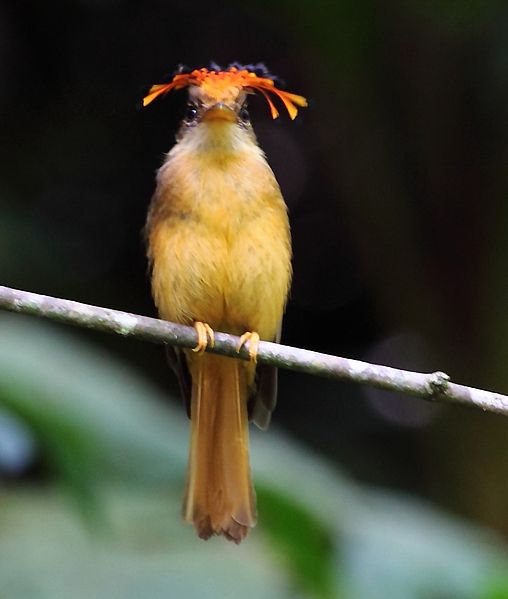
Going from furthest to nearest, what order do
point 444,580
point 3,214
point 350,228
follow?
point 350,228, point 3,214, point 444,580

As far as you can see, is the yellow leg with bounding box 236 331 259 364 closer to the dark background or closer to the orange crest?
the orange crest

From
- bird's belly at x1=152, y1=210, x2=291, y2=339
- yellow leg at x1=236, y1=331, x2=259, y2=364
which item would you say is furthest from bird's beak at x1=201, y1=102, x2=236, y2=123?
yellow leg at x1=236, y1=331, x2=259, y2=364

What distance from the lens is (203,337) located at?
A: 3277mm

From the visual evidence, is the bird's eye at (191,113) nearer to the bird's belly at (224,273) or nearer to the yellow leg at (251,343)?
the bird's belly at (224,273)

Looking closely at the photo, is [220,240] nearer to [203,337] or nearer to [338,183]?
[203,337]

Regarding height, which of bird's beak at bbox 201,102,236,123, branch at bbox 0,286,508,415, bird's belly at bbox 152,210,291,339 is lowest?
branch at bbox 0,286,508,415

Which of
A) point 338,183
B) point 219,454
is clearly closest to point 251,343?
point 219,454

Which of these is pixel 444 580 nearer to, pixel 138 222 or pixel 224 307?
pixel 224 307

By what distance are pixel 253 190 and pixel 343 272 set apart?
99.7 inches

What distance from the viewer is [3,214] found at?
541 cm

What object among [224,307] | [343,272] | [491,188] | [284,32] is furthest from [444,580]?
[284,32]

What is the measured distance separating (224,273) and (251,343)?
389 mm

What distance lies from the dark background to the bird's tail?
5.03ft

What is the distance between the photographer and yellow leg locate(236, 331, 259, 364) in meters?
3.11
